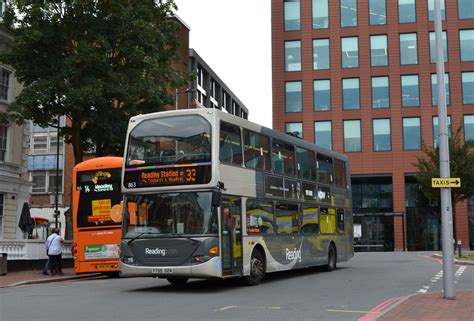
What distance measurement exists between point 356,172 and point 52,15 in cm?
3345

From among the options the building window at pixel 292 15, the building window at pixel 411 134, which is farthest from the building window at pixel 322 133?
the building window at pixel 292 15

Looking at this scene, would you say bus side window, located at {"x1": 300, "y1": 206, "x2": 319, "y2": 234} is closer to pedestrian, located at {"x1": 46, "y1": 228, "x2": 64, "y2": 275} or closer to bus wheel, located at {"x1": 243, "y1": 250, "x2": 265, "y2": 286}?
bus wheel, located at {"x1": 243, "y1": 250, "x2": 265, "y2": 286}

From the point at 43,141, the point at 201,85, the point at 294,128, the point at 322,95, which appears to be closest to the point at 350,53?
the point at 322,95

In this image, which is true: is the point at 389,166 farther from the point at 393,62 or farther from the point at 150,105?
the point at 150,105

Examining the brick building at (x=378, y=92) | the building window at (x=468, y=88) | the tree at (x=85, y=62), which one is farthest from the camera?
the brick building at (x=378, y=92)

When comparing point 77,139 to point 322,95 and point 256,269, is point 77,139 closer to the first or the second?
point 256,269

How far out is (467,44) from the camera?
170 ft

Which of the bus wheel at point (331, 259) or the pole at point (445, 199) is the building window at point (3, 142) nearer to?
the bus wheel at point (331, 259)

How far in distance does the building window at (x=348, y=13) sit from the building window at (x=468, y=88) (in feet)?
34.5

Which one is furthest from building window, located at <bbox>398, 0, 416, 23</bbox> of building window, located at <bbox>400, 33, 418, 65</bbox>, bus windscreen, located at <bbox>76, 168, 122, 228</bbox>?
bus windscreen, located at <bbox>76, 168, 122, 228</bbox>

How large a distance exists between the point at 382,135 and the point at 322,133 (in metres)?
5.14

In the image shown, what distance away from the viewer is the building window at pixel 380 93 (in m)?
52.7

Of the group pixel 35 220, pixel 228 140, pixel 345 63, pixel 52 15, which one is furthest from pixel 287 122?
pixel 228 140

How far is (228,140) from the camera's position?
1539 cm
